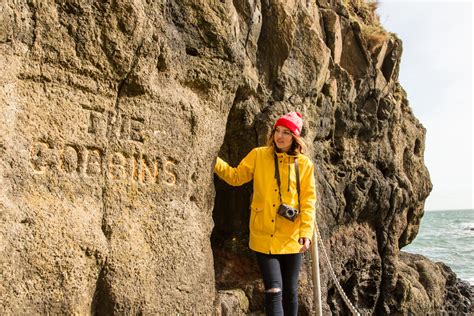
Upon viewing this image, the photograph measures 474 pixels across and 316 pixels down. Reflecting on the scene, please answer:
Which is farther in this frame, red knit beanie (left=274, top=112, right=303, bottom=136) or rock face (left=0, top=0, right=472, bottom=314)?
red knit beanie (left=274, top=112, right=303, bottom=136)

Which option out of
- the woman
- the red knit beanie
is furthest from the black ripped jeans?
the red knit beanie

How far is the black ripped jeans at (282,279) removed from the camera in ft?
14.1

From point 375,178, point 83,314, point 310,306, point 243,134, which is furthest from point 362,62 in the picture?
point 83,314

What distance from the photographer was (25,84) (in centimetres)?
356

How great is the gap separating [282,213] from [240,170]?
0.71 meters

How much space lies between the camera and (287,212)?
4484mm

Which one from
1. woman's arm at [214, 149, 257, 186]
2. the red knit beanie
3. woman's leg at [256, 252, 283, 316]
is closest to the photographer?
woman's leg at [256, 252, 283, 316]

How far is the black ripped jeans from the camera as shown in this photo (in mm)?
4301

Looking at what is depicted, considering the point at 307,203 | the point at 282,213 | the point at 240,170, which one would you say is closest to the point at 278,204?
the point at 282,213

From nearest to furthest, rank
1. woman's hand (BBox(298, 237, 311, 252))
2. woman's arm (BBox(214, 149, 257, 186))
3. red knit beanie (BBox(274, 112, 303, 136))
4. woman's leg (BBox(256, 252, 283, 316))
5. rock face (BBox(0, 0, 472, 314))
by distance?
rock face (BBox(0, 0, 472, 314)) < woman's leg (BBox(256, 252, 283, 316)) < woman's hand (BBox(298, 237, 311, 252)) < red knit beanie (BBox(274, 112, 303, 136)) < woman's arm (BBox(214, 149, 257, 186))

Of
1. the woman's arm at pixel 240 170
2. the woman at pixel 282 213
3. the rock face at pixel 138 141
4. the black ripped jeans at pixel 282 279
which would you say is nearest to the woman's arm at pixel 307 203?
the woman at pixel 282 213

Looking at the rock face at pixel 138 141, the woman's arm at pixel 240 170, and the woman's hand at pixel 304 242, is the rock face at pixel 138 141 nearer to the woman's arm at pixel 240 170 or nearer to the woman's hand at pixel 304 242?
the woman's arm at pixel 240 170

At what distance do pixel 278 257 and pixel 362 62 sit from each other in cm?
549

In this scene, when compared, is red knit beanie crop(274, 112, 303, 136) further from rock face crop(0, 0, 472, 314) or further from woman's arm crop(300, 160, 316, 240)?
rock face crop(0, 0, 472, 314)
